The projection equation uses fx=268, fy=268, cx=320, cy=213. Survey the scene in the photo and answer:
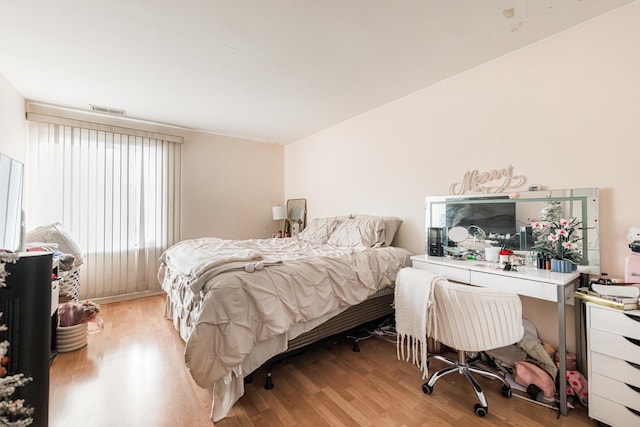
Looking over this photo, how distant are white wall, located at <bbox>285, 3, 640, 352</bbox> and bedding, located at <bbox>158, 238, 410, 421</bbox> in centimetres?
124

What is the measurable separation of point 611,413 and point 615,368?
25 centimetres

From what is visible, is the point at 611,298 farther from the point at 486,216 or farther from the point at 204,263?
the point at 204,263

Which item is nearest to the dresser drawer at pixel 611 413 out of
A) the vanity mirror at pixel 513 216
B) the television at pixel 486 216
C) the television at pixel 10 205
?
the vanity mirror at pixel 513 216

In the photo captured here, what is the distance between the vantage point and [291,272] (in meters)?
2.00

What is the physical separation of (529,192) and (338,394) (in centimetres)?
214

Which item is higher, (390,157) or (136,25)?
(136,25)

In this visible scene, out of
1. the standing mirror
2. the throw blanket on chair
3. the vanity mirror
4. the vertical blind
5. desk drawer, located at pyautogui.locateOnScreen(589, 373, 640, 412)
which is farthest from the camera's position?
the standing mirror

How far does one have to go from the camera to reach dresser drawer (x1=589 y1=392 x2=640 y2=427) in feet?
4.74

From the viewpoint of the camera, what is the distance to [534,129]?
2186 millimetres

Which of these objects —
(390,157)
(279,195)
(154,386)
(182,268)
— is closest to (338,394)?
(154,386)

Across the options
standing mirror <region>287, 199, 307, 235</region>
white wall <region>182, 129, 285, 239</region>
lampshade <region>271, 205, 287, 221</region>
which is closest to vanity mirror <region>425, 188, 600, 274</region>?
standing mirror <region>287, 199, 307, 235</region>

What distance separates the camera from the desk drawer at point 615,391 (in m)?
1.44

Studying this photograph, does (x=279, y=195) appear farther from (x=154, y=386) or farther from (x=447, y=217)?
(x=154, y=386)

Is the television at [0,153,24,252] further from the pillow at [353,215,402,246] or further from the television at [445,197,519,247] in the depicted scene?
the television at [445,197,519,247]
